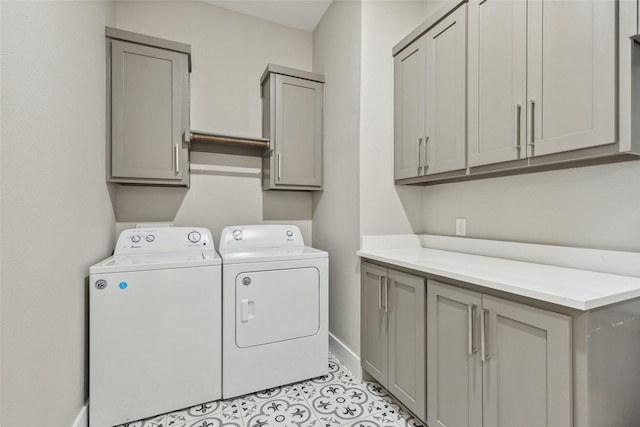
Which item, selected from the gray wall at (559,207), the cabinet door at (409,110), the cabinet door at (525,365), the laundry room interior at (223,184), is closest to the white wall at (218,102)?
the laundry room interior at (223,184)

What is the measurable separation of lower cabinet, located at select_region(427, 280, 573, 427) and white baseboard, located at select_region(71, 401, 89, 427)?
1.74 meters

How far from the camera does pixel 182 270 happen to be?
1738 millimetres

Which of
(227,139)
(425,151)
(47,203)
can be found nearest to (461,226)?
(425,151)

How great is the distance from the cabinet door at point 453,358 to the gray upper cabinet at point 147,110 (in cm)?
189

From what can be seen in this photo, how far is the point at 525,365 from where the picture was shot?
1.06 meters

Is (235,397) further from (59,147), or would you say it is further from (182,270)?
(59,147)

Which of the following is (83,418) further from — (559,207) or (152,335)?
(559,207)

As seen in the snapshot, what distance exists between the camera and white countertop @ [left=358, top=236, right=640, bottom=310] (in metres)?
0.94

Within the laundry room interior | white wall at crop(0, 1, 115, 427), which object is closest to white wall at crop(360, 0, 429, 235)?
the laundry room interior

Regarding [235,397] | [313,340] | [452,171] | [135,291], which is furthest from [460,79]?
[235,397]

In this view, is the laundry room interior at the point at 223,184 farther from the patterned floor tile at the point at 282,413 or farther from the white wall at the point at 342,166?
the patterned floor tile at the point at 282,413

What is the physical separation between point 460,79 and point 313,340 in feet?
6.08

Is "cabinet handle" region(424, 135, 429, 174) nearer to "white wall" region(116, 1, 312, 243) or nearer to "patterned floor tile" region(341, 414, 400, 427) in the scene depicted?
"white wall" region(116, 1, 312, 243)

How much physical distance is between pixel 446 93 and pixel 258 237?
64.2 inches
